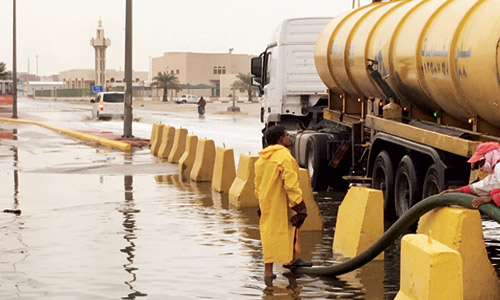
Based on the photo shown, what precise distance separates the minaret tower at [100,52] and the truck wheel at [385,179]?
170 meters

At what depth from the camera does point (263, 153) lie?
9.50m

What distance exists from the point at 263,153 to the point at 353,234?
191 centimetres

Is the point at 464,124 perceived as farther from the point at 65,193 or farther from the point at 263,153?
the point at 65,193

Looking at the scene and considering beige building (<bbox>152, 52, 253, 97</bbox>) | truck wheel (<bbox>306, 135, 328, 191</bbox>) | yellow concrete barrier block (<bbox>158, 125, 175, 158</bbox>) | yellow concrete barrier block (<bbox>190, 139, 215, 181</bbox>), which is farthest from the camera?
beige building (<bbox>152, 52, 253, 97</bbox>)

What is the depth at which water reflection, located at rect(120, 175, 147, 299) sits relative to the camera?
9.23m

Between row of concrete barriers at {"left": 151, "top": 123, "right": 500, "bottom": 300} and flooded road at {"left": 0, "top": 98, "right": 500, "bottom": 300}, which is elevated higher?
row of concrete barriers at {"left": 151, "top": 123, "right": 500, "bottom": 300}

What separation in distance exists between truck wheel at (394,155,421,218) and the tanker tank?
794mm

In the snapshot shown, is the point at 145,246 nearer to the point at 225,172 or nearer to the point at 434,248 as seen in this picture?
the point at 434,248

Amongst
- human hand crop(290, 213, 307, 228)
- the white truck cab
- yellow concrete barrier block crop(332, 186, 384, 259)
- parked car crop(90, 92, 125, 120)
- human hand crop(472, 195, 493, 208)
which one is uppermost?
the white truck cab

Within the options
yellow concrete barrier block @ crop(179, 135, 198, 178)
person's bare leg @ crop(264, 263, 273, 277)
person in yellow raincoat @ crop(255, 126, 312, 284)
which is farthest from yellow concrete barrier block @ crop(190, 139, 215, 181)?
person's bare leg @ crop(264, 263, 273, 277)

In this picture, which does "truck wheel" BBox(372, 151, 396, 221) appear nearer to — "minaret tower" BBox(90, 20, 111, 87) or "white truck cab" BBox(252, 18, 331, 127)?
"white truck cab" BBox(252, 18, 331, 127)

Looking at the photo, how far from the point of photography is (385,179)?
14070mm

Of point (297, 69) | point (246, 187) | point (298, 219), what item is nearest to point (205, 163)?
point (297, 69)

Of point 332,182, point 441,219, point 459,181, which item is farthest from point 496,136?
point 332,182
